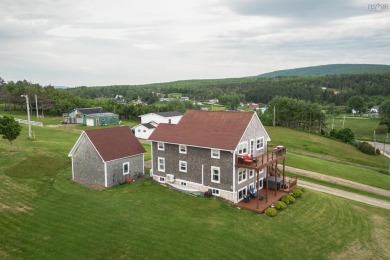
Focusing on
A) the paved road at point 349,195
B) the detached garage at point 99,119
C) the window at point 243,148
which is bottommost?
the paved road at point 349,195

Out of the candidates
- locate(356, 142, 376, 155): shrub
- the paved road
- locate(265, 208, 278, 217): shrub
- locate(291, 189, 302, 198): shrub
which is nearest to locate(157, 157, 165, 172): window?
locate(265, 208, 278, 217): shrub

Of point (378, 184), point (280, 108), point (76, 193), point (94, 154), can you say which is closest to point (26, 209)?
point (76, 193)

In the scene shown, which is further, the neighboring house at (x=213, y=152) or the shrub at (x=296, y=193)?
the shrub at (x=296, y=193)

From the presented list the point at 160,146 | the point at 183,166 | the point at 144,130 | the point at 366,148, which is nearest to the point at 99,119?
the point at 144,130

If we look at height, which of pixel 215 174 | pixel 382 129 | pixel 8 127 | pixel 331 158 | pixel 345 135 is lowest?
pixel 331 158

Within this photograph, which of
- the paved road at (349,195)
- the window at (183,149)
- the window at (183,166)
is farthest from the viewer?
the paved road at (349,195)

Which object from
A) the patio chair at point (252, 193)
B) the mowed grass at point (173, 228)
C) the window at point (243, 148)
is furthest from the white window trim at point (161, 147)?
the patio chair at point (252, 193)

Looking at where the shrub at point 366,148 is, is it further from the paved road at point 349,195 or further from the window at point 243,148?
the window at point 243,148

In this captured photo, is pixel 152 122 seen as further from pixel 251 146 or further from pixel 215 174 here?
pixel 215 174

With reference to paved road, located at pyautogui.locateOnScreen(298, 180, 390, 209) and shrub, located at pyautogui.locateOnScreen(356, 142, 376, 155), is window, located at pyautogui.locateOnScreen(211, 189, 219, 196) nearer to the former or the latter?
paved road, located at pyautogui.locateOnScreen(298, 180, 390, 209)
